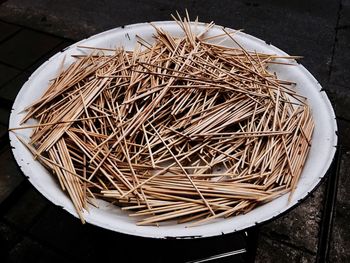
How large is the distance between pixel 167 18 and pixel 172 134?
222cm

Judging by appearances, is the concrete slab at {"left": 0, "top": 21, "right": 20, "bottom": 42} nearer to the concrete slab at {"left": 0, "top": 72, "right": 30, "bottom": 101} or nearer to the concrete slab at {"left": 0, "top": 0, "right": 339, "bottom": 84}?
the concrete slab at {"left": 0, "top": 0, "right": 339, "bottom": 84}

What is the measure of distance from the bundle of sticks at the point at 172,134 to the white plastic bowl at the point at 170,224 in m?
0.03

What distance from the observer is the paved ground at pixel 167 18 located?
178cm

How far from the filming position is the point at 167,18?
10.5ft

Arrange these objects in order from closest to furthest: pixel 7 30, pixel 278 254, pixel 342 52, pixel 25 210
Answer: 1. pixel 278 254
2. pixel 25 210
3. pixel 342 52
4. pixel 7 30

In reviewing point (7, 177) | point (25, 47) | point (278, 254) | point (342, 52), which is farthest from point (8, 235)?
point (342, 52)

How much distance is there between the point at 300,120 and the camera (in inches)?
49.9

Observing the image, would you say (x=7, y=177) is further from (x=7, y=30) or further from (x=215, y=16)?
(x=215, y=16)

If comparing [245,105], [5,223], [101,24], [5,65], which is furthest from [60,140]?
[101,24]

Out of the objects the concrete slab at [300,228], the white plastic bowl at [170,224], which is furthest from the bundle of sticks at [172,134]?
the concrete slab at [300,228]

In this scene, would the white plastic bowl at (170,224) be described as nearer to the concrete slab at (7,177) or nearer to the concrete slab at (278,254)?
the concrete slab at (278,254)

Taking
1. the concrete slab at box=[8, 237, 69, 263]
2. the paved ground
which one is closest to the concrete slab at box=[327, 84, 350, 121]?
the paved ground

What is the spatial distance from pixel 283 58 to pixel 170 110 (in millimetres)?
501

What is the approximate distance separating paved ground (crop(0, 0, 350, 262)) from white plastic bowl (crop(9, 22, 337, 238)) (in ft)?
0.18
